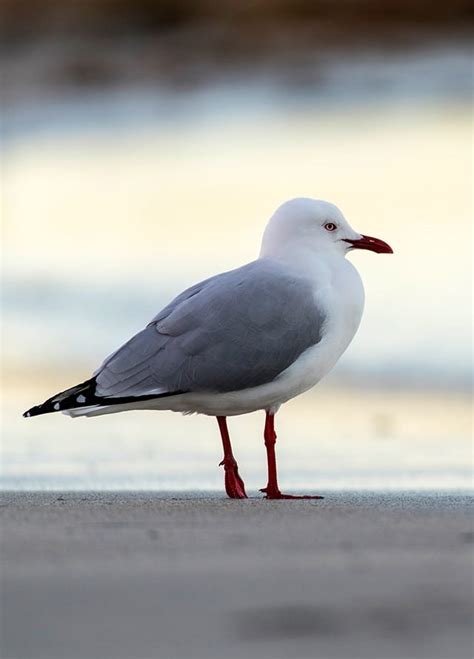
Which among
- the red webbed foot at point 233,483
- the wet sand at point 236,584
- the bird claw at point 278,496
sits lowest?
the wet sand at point 236,584

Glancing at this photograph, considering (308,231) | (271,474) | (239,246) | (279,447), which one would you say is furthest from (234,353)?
(239,246)

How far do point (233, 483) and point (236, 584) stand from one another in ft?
8.09

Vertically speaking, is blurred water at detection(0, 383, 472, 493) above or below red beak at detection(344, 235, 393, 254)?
below

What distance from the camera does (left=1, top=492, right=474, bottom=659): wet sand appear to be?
12.2 ft

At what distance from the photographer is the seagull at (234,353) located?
6.65 m

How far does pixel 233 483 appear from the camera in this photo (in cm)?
672

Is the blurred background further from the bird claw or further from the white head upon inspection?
the white head

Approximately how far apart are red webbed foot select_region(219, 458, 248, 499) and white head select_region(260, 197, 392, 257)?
86cm

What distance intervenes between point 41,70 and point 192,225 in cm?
1445

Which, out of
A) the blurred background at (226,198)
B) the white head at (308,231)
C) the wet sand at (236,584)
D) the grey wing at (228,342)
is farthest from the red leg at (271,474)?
the wet sand at (236,584)

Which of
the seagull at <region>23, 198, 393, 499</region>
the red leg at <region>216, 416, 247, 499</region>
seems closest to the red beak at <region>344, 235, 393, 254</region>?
the seagull at <region>23, 198, 393, 499</region>

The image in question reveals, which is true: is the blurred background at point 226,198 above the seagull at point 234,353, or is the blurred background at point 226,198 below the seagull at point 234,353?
above

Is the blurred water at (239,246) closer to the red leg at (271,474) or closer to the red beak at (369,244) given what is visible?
the red leg at (271,474)

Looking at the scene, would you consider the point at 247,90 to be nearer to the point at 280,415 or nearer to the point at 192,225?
the point at 192,225
